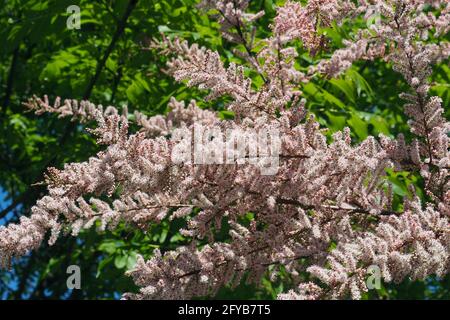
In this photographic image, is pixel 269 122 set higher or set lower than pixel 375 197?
higher

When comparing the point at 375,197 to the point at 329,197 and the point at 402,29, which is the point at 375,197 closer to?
the point at 329,197

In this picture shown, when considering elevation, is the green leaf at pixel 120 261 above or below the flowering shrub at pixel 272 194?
above

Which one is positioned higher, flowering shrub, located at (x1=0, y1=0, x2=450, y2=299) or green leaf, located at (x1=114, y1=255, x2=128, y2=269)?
green leaf, located at (x1=114, y1=255, x2=128, y2=269)

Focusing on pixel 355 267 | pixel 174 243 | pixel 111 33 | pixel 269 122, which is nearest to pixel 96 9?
pixel 111 33

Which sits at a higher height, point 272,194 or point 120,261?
point 120,261

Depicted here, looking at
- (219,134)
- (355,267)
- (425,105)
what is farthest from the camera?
(425,105)

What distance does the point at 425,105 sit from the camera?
130 inches

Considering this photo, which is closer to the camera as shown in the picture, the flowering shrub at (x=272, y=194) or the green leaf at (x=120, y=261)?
the flowering shrub at (x=272, y=194)

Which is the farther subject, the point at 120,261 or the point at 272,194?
the point at 120,261

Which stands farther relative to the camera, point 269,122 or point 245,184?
point 269,122

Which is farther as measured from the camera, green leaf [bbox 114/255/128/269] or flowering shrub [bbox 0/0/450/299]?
green leaf [bbox 114/255/128/269]

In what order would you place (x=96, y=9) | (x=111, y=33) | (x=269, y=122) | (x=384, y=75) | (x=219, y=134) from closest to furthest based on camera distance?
(x=219, y=134)
(x=269, y=122)
(x=96, y=9)
(x=111, y=33)
(x=384, y=75)
